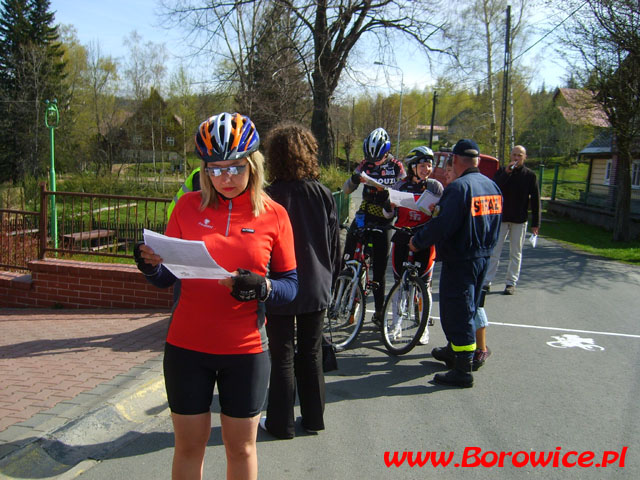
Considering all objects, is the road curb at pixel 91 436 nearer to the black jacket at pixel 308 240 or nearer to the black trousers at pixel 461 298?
the black jacket at pixel 308 240

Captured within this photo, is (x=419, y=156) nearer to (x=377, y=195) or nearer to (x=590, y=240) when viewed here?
(x=377, y=195)

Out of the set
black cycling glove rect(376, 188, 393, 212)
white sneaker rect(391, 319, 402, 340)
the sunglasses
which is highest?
the sunglasses

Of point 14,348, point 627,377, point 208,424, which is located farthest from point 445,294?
point 14,348

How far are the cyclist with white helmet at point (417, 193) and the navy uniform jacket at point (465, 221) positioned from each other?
0.97m

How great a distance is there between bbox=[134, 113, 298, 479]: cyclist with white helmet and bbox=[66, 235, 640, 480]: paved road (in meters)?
1.03

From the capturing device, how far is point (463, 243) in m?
4.33

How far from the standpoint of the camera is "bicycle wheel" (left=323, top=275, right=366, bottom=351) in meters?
5.38

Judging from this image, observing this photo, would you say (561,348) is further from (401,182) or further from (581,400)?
(401,182)

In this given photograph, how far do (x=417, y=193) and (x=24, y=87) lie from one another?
40.3 metres

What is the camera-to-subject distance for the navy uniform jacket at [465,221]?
430 cm

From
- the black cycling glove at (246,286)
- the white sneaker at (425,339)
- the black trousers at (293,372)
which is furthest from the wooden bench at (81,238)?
the black cycling glove at (246,286)

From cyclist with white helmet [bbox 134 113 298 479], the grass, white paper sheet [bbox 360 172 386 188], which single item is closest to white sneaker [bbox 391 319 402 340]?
white paper sheet [bbox 360 172 386 188]

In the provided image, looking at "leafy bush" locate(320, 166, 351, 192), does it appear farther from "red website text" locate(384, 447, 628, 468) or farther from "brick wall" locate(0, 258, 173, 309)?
Answer: "red website text" locate(384, 447, 628, 468)

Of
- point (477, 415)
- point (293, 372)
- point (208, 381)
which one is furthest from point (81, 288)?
point (208, 381)
